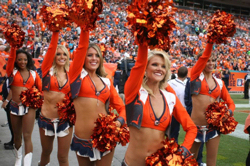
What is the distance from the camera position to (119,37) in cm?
1773

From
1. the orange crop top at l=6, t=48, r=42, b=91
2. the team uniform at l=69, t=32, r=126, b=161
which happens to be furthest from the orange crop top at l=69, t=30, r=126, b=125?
the orange crop top at l=6, t=48, r=42, b=91

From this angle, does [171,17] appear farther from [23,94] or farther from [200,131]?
[23,94]

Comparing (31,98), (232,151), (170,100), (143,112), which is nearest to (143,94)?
(143,112)

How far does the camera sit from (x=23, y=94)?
3838 millimetres

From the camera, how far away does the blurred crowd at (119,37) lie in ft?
40.5

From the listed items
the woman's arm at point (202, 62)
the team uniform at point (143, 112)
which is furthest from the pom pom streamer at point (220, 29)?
the team uniform at point (143, 112)

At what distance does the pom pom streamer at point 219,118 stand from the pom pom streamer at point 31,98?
7.85ft

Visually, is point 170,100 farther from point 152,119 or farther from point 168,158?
point 168,158

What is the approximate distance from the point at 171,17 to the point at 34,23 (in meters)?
14.3

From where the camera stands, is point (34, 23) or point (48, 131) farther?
point (34, 23)

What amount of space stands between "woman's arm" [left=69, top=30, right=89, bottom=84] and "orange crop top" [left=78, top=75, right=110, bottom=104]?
109 millimetres

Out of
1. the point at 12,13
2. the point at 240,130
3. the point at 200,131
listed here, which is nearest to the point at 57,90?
the point at 200,131

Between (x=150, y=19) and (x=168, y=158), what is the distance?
3.19 ft

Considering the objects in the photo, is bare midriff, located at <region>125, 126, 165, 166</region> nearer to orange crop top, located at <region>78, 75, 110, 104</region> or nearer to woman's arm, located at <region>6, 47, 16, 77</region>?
orange crop top, located at <region>78, 75, 110, 104</region>
